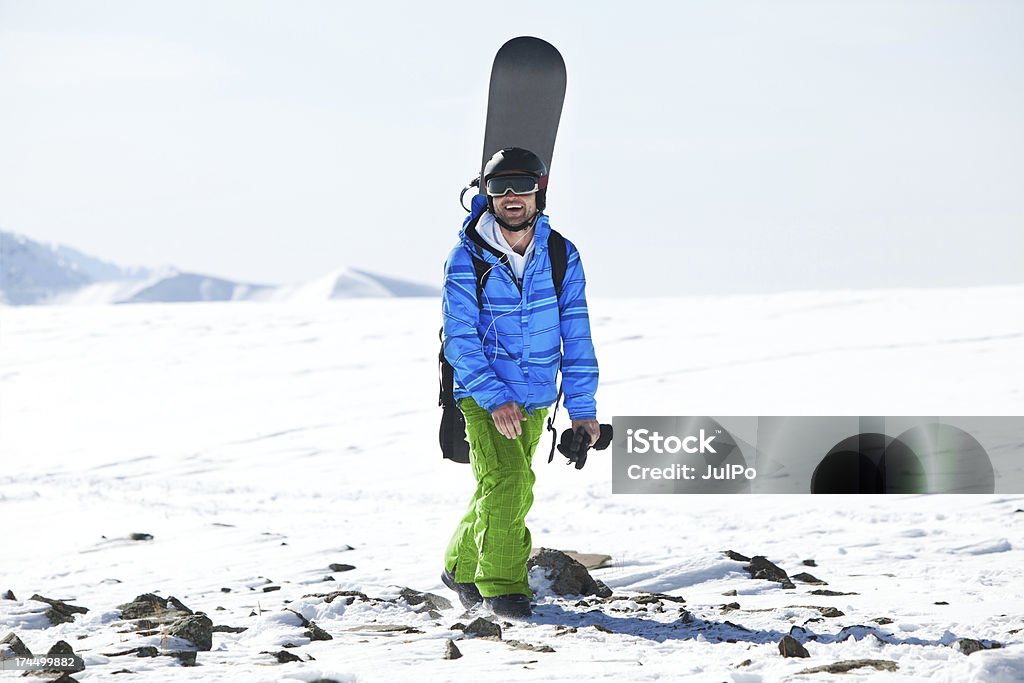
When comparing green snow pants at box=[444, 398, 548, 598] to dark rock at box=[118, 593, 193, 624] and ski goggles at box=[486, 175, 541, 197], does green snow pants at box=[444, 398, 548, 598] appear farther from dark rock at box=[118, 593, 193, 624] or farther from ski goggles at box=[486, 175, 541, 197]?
dark rock at box=[118, 593, 193, 624]

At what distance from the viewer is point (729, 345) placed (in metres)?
16.6

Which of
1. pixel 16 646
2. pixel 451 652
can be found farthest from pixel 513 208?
pixel 16 646

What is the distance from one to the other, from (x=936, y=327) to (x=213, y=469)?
37.8ft

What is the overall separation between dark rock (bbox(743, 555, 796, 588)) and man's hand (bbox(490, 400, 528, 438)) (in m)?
1.75

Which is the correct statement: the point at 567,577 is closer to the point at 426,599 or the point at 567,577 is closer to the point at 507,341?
the point at 426,599

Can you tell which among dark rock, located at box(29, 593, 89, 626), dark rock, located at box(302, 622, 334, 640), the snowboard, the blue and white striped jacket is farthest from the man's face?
dark rock, located at box(29, 593, 89, 626)

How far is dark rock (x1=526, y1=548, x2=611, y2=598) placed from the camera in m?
4.63

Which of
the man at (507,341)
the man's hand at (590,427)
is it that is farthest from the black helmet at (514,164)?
the man's hand at (590,427)

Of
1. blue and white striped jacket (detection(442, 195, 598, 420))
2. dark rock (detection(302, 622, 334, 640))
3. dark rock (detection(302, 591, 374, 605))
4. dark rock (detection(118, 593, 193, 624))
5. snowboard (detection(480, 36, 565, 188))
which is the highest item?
snowboard (detection(480, 36, 565, 188))

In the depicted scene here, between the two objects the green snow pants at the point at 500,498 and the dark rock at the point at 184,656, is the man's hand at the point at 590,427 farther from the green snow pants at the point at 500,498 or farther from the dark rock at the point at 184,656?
the dark rock at the point at 184,656

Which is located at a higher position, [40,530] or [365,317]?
[365,317]

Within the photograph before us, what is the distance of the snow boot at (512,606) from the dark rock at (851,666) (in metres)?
1.32

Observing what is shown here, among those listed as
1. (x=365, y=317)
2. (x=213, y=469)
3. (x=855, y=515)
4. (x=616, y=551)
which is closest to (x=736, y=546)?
(x=616, y=551)

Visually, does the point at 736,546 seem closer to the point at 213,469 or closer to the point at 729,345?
the point at 213,469
